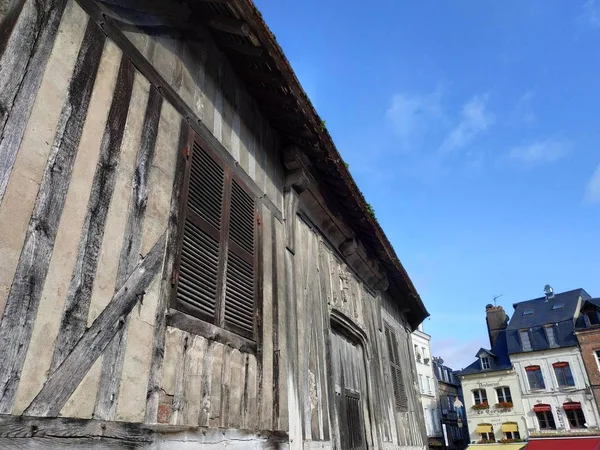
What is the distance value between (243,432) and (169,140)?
2470mm

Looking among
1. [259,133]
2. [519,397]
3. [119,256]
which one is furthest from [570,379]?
[119,256]

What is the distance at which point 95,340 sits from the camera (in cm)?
240

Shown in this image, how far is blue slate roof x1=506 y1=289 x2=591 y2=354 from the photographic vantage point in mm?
31703

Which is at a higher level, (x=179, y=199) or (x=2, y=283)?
(x=179, y=199)

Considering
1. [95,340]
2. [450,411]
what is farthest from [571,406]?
[95,340]

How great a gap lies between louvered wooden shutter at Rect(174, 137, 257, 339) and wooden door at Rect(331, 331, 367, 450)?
2.61 metres

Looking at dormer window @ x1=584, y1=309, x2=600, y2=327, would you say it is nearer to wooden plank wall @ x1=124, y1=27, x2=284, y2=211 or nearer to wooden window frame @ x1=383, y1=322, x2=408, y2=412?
wooden window frame @ x1=383, y1=322, x2=408, y2=412

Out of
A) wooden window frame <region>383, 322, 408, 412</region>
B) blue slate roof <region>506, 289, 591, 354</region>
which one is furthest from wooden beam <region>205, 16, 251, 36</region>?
blue slate roof <region>506, 289, 591, 354</region>

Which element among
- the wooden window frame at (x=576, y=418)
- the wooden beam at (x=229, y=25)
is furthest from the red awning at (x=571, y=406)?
the wooden beam at (x=229, y=25)

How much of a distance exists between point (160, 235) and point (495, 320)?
40502 millimetres

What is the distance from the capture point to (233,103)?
4750mm

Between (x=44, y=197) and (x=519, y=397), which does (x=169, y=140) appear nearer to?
(x=44, y=197)

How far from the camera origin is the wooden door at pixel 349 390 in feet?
20.0

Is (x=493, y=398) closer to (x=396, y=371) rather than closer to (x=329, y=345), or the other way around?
(x=396, y=371)
